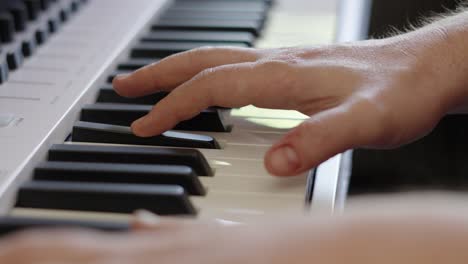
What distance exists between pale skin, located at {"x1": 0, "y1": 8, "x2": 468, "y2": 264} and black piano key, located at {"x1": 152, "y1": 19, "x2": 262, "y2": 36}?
34 centimetres

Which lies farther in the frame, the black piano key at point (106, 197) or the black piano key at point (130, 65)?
the black piano key at point (130, 65)

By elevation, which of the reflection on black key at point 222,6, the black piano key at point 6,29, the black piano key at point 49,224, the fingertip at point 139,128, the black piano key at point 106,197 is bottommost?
the black piano key at point 49,224

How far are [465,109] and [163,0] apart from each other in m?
0.70

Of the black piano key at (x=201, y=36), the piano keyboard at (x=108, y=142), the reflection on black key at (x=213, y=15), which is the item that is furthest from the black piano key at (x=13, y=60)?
the reflection on black key at (x=213, y=15)

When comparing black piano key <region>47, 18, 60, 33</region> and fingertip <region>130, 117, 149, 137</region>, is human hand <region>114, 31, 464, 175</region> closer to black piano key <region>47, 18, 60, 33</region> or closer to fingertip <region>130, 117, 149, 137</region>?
fingertip <region>130, 117, 149, 137</region>

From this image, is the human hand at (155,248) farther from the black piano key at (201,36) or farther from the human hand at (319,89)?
the black piano key at (201,36)

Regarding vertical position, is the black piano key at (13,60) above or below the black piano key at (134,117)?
above

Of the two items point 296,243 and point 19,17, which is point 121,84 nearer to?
point 19,17

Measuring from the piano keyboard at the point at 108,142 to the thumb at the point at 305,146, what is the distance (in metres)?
0.04

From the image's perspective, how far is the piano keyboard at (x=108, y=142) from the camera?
81 centimetres

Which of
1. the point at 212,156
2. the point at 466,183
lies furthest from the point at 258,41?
the point at 466,183

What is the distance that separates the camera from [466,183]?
188 cm

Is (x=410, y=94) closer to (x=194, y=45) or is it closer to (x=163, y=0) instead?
(x=194, y=45)

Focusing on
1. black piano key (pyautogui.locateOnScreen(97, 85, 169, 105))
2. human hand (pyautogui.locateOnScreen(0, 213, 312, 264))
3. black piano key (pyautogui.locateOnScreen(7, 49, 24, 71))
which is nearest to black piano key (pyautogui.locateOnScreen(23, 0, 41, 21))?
black piano key (pyautogui.locateOnScreen(7, 49, 24, 71))
